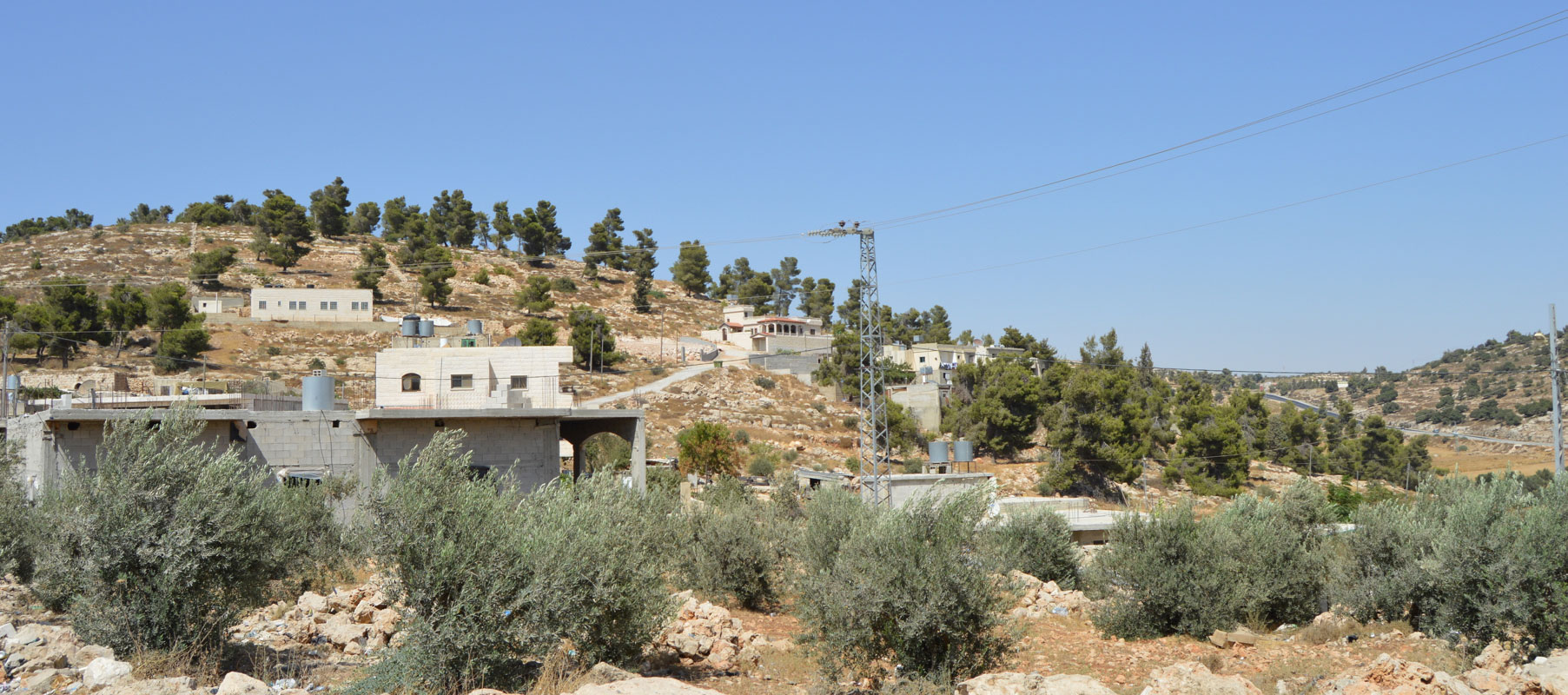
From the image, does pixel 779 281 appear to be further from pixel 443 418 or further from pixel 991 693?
pixel 991 693

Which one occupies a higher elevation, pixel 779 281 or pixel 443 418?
pixel 779 281

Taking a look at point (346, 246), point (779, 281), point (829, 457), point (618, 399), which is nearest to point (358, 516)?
point (829, 457)

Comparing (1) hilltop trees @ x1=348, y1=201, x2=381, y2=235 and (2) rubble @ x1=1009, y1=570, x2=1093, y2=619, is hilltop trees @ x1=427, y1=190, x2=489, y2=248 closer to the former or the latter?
(1) hilltop trees @ x1=348, y1=201, x2=381, y2=235

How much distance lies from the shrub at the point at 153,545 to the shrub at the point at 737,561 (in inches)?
457

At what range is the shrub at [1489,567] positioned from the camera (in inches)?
592

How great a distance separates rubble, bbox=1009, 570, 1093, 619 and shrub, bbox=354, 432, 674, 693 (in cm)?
1248

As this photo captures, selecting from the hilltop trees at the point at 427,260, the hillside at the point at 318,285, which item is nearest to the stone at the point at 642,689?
the hillside at the point at 318,285

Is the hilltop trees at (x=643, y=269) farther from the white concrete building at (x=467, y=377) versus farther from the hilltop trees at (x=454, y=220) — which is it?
the white concrete building at (x=467, y=377)

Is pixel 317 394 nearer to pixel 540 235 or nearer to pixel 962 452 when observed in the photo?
pixel 962 452

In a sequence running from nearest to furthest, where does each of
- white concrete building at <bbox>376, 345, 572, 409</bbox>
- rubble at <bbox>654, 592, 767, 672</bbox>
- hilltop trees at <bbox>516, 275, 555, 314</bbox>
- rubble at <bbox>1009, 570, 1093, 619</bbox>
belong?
1. rubble at <bbox>654, 592, 767, 672</bbox>
2. rubble at <bbox>1009, 570, 1093, 619</bbox>
3. white concrete building at <bbox>376, 345, 572, 409</bbox>
4. hilltop trees at <bbox>516, 275, 555, 314</bbox>

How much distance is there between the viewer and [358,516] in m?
14.1

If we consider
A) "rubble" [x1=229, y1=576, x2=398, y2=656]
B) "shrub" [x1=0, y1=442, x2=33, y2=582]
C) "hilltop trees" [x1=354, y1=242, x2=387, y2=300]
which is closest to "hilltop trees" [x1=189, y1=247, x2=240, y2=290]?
"hilltop trees" [x1=354, y1=242, x2=387, y2=300]

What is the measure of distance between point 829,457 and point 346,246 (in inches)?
2697

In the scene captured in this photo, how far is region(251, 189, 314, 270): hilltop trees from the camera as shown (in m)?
92.7
